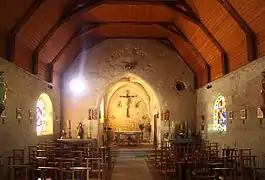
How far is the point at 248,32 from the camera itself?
9.02 meters

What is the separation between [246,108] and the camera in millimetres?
9492

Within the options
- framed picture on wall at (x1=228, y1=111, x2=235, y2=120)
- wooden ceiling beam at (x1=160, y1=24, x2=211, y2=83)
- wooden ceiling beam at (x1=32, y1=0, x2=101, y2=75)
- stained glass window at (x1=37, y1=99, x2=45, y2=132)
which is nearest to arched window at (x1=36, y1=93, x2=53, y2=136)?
stained glass window at (x1=37, y1=99, x2=45, y2=132)

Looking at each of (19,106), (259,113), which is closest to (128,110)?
(19,106)

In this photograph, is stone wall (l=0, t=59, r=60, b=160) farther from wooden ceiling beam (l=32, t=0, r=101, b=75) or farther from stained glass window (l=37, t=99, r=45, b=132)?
wooden ceiling beam (l=32, t=0, r=101, b=75)

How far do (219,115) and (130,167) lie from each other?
3.63 meters

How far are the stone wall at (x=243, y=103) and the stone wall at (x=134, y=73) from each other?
102 inches

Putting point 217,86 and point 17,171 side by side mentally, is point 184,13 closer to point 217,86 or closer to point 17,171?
point 217,86

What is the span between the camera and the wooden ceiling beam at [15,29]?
29.0 feet

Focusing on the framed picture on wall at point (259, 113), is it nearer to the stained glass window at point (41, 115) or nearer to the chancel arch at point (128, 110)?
the stained glass window at point (41, 115)

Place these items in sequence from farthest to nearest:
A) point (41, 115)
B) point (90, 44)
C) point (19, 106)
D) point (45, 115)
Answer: point (90, 44) → point (45, 115) → point (41, 115) → point (19, 106)

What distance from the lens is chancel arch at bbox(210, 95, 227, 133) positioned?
12143 millimetres

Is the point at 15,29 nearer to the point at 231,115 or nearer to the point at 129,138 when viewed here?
the point at 231,115

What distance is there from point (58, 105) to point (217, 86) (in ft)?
21.5

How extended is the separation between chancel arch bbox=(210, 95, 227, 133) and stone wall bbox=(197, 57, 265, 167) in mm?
196
